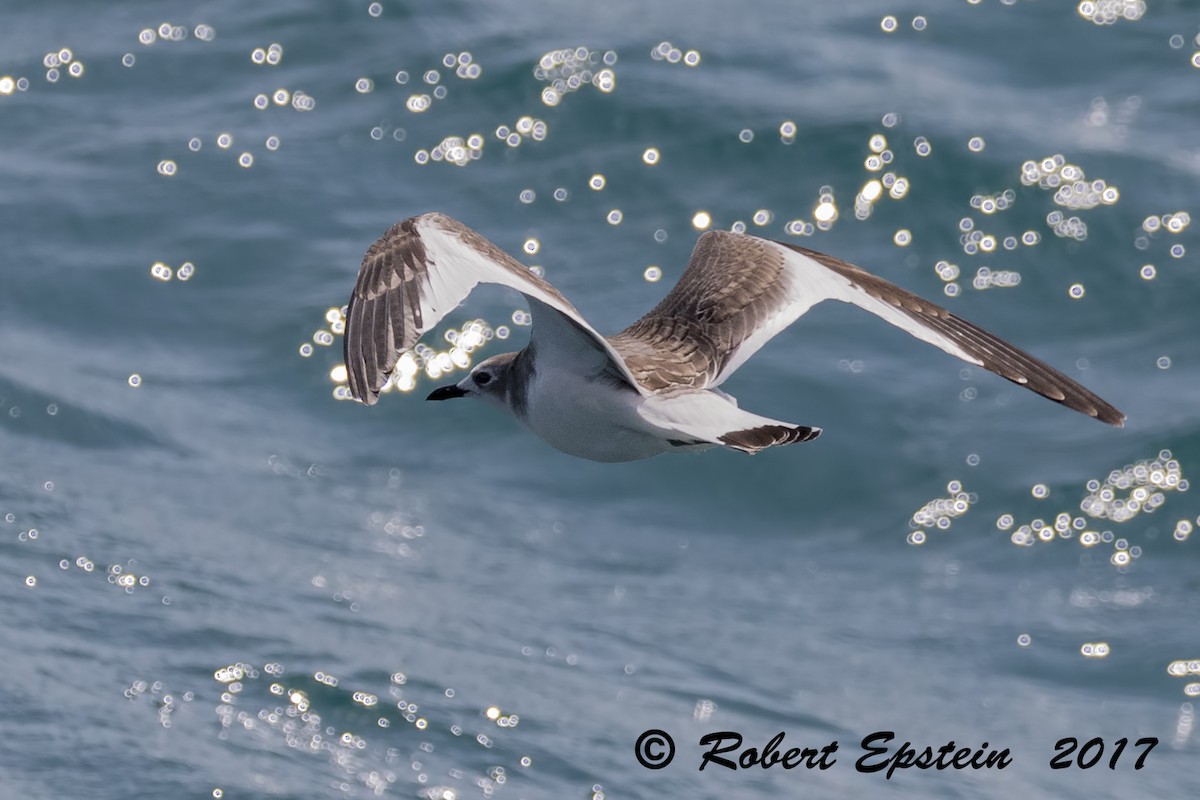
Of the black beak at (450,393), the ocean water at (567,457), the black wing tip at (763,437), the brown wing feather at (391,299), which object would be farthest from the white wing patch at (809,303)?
the ocean water at (567,457)

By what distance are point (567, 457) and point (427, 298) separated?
7995 mm

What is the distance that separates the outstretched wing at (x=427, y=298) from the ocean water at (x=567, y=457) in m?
4.50

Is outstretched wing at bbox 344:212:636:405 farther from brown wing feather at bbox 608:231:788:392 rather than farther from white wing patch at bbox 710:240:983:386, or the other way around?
white wing patch at bbox 710:240:983:386

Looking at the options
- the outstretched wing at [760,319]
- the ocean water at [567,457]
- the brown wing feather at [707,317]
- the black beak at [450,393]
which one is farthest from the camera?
the ocean water at [567,457]

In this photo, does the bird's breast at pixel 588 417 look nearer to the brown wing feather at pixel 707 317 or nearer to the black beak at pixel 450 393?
the brown wing feather at pixel 707 317

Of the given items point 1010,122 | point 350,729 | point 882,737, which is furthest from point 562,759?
point 1010,122

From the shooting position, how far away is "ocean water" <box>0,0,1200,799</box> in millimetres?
11859

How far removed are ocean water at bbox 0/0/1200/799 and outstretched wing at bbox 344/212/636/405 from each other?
4.50m

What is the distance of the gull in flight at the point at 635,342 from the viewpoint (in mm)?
6695

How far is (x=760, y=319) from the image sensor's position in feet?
27.6

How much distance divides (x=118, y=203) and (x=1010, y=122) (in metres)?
8.06

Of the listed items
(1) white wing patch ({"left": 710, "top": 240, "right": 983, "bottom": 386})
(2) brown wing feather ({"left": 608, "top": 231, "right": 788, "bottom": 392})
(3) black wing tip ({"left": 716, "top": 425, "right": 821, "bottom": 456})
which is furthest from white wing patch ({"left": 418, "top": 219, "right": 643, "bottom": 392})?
(1) white wing patch ({"left": 710, "top": 240, "right": 983, "bottom": 386})

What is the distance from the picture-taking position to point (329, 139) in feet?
53.7

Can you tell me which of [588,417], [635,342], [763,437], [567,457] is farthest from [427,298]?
[567,457]
